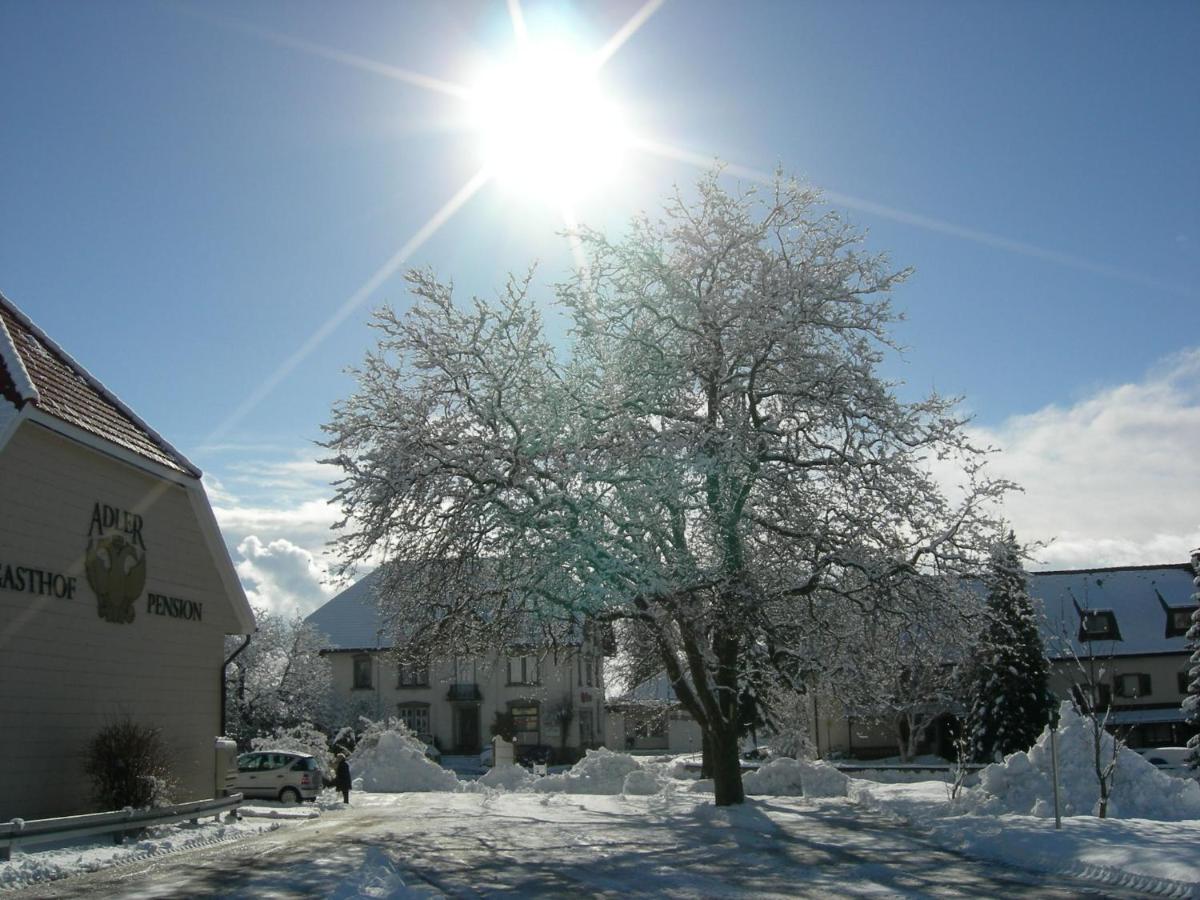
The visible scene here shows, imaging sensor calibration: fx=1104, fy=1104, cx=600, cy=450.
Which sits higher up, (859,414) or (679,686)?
(859,414)

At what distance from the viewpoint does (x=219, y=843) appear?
18.7 m

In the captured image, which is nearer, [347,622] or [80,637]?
[80,637]

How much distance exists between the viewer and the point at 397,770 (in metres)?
42.3

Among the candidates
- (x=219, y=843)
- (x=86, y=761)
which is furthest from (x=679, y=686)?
(x=86, y=761)

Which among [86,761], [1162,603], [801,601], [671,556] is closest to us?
[86,761]

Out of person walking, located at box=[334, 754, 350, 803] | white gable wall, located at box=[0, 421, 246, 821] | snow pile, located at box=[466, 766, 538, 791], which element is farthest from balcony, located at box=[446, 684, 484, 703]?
white gable wall, located at box=[0, 421, 246, 821]

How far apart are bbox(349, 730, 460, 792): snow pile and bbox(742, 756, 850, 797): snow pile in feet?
40.8

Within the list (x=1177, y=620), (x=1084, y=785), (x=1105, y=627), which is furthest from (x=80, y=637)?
(x=1177, y=620)

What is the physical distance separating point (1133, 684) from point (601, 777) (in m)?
35.1

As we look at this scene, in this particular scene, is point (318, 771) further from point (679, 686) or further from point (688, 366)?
point (688, 366)

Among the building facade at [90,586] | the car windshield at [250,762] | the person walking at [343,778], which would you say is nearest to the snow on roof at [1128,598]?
the person walking at [343,778]

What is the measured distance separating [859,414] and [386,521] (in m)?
10.1

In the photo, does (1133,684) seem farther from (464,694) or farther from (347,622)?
(347,622)

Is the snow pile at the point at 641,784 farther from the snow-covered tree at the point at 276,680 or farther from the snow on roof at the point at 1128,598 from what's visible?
the snow on roof at the point at 1128,598
